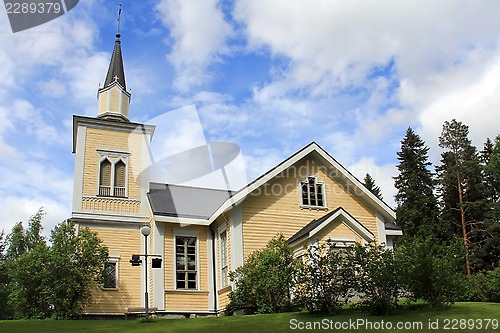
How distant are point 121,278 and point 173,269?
2359 mm

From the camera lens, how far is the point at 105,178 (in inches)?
971

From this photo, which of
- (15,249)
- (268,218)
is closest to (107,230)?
(268,218)

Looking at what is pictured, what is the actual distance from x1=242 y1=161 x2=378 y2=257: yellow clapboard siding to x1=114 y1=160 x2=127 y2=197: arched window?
6.26 m

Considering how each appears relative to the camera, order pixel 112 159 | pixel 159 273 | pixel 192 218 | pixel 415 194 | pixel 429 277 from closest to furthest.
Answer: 1. pixel 429 277
2. pixel 159 273
3. pixel 192 218
4. pixel 112 159
5. pixel 415 194

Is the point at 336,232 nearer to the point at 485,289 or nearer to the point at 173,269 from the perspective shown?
the point at 173,269

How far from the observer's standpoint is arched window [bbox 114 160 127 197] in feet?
80.6

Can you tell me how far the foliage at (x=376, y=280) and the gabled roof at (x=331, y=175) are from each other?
22.4 ft

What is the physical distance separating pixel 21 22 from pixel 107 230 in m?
14.6

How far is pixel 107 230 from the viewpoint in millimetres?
23422

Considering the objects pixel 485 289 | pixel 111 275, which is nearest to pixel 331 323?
pixel 485 289

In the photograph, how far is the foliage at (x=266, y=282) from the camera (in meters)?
18.1

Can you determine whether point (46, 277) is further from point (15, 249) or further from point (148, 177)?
point (15, 249)

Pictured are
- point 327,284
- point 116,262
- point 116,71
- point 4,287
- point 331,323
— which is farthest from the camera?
point 4,287

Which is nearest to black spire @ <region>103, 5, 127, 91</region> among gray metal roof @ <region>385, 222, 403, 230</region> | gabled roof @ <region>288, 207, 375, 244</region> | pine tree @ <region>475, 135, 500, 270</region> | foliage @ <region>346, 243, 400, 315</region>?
gabled roof @ <region>288, 207, 375, 244</region>
